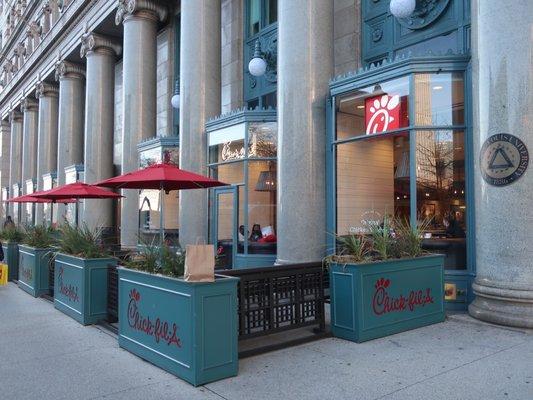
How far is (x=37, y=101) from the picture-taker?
A: 33656mm

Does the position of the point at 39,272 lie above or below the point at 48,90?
below

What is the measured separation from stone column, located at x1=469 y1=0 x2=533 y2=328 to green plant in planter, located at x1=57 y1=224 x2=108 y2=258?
6149mm

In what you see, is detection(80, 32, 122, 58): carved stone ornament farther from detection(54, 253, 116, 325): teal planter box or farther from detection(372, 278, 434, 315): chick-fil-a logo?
detection(372, 278, 434, 315): chick-fil-a logo

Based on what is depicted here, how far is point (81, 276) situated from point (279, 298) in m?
3.54

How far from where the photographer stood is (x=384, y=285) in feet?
21.8

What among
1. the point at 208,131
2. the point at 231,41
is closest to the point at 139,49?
the point at 231,41

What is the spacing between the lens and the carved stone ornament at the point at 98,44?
69.6ft

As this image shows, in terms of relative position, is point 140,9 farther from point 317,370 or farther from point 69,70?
point 317,370

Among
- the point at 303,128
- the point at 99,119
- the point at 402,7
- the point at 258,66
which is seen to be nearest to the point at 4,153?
the point at 99,119

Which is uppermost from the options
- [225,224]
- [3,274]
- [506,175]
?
[506,175]

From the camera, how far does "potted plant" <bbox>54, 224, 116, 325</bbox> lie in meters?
7.93

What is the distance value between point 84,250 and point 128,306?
8.92 feet

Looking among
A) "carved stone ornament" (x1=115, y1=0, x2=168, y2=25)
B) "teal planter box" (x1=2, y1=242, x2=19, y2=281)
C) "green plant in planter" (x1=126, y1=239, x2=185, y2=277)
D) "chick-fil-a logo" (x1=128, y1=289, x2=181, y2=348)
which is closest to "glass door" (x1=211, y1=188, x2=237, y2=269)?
"teal planter box" (x1=2, y1=242, x2=19, y2=281)

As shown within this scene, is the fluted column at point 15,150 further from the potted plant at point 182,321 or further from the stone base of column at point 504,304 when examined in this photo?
the stone base of column at point 504,304
